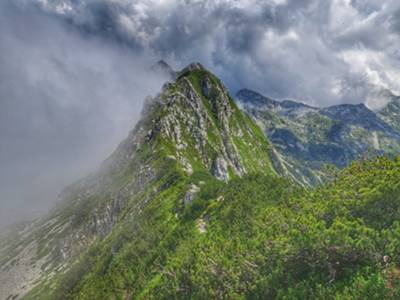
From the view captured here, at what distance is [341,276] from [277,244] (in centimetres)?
1430

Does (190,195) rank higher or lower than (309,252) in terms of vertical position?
higher

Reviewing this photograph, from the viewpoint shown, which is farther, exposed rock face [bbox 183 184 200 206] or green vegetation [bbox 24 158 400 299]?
exposed rock face [bbox 183 184 200 206]

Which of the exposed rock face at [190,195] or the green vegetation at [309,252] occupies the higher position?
the exposed rock face at [190,195]

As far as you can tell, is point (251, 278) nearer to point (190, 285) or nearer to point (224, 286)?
point (224, 286)

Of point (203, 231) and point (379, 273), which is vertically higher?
point (203, 231)

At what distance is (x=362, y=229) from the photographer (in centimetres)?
6500

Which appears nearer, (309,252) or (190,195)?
(309,252)

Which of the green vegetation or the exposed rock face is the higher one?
the exposed rock face

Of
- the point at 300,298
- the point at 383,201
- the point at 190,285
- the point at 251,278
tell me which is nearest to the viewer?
the point at 300,298

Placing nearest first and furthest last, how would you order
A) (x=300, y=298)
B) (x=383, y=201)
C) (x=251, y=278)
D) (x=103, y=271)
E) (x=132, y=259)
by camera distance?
1. (x=300, y=298)
2. (x=383, y=201)
3. (x=251, y=278)
4. (x=132, y=259)
5. (x=103, y=271)

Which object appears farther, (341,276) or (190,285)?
(190,285)

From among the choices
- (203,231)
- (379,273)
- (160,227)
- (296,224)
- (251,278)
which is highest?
(160,227)

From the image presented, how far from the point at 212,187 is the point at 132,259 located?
182ft

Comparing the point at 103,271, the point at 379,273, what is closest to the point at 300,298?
the point at 379,273
